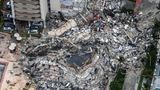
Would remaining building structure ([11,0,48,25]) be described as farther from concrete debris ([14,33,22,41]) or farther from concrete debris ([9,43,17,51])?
concrete debris ([9,43,17,51])

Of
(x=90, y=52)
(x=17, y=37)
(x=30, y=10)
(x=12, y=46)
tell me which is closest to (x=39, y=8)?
(x=30, y=10)

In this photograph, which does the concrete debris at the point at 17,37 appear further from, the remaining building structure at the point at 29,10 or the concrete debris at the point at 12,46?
the remaining building structure at the point at 29,10

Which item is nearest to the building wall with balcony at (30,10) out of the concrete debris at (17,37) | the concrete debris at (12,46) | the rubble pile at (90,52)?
the concrete debris at (17,37)

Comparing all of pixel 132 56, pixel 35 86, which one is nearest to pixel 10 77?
pixel 35 86

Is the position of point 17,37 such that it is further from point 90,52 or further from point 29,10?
point 90,52

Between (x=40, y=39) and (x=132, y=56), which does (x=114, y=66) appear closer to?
(x=132, y=56)

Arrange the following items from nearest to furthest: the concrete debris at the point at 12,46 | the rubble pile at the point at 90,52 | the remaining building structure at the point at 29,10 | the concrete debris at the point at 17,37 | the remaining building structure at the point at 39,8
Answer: the rubble pile at the point at 90,52 → the remaining building structure at the point at 29,10 → the remaining building structure at the point at 39,8 → the concrete debris at the point at 12,46 → the concrete debris at the point at 17,37

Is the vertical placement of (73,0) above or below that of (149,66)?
above
